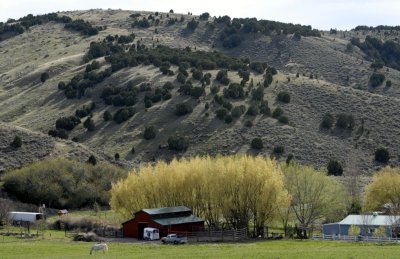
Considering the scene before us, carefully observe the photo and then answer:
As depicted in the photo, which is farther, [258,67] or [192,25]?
[192,25]

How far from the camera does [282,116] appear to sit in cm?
11112

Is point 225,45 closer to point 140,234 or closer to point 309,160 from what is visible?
point 309,160

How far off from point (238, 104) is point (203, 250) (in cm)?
6922

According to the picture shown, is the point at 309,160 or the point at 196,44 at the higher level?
the point at 196,44

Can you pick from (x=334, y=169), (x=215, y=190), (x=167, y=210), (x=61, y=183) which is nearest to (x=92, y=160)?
(x=61, y=183)

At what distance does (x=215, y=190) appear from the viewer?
66125mm

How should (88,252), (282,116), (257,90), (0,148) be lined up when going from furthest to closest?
(257,90), (282,116), (0,148), (88,252)

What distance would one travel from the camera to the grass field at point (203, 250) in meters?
42.7

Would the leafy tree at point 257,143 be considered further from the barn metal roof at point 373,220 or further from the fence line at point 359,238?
the fence line at point 359,238

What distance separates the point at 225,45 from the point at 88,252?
451 feet

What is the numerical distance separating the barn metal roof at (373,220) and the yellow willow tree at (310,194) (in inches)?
126

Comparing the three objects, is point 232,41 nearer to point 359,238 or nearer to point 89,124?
point 89,124

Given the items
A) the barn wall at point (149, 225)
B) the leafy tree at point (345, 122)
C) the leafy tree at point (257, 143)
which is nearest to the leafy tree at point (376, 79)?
the leafy tree at point (345, 122)

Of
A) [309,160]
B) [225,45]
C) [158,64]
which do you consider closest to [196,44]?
[225,45]
